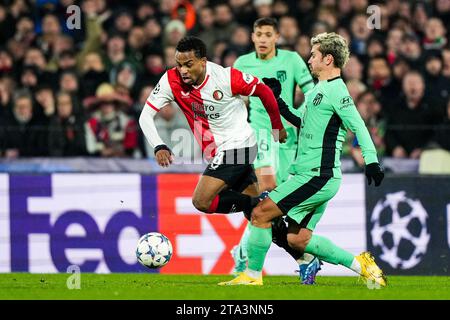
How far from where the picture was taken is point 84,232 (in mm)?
12703

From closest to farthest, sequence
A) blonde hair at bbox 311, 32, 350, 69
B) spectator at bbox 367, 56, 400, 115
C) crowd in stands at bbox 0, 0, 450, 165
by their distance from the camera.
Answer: blonde hair at bbox 311, 32, 350, 69
crowd in stands at bbox 0, 0, 450, 165
spectator at bbox 367, 56, 400, 115

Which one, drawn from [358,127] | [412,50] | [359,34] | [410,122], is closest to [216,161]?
[358,127]

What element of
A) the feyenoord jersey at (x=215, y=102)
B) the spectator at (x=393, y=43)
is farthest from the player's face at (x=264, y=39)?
the spectator at (x=393, y=43)

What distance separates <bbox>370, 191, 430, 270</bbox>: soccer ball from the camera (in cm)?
1248

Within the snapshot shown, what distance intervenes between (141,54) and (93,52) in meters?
0.67

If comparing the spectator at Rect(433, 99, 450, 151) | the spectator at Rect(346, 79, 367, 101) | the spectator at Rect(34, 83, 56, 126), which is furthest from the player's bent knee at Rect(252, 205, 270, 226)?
the spectator at Rect(34, 83, 56, 126)

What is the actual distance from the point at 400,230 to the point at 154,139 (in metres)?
3.79

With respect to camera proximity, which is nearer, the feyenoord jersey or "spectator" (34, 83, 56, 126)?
the feyenoord jersey

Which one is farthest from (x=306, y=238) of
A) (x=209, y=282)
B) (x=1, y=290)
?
(x=1, y=290)

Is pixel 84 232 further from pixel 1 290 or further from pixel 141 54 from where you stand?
pixel 141 54

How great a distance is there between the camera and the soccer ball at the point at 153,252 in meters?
9.91

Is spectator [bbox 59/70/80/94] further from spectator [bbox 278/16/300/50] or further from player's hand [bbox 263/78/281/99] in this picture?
player's hand [bbox 263/78/281/99]

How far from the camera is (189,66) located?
31.7 ft

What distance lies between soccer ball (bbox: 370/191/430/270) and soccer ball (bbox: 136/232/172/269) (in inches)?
130
